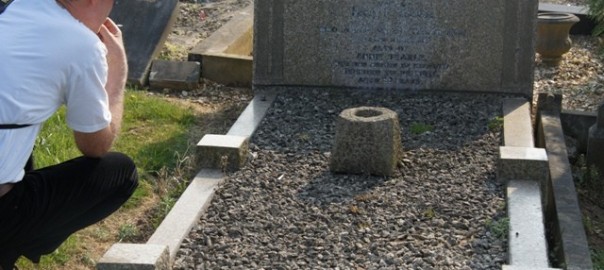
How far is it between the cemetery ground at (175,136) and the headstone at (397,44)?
1.96ft

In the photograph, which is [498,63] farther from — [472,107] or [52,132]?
[52,132]

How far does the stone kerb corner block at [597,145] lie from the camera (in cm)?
625

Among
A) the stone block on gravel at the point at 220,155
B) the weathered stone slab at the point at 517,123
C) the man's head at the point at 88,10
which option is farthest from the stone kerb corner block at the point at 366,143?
the man's head at the point at 88,10

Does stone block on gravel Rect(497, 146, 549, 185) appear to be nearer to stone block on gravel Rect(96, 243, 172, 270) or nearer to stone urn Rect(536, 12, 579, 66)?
stone block on gravel Rect(96, 243, 172, 270)

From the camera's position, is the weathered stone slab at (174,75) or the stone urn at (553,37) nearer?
the weathered stone slab at (174,75)

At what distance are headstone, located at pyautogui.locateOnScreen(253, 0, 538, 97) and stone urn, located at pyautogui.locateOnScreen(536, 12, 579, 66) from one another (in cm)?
163

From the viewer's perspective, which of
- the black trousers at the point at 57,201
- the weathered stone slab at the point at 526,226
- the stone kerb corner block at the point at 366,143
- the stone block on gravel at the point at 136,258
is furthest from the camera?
the stone kerb corner block at the point at 366,143

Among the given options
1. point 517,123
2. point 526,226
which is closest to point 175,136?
point 517,123

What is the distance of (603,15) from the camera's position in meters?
7.28

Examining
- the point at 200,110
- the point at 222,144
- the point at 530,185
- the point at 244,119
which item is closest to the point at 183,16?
the point at 200,110

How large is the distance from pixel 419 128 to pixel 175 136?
1.63 metres

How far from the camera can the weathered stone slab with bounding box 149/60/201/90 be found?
799cm

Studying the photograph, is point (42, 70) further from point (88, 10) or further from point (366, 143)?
point (366, 143)

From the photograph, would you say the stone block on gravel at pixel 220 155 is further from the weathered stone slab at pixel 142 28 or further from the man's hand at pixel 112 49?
the weathered stone slab at pixel 142 28
